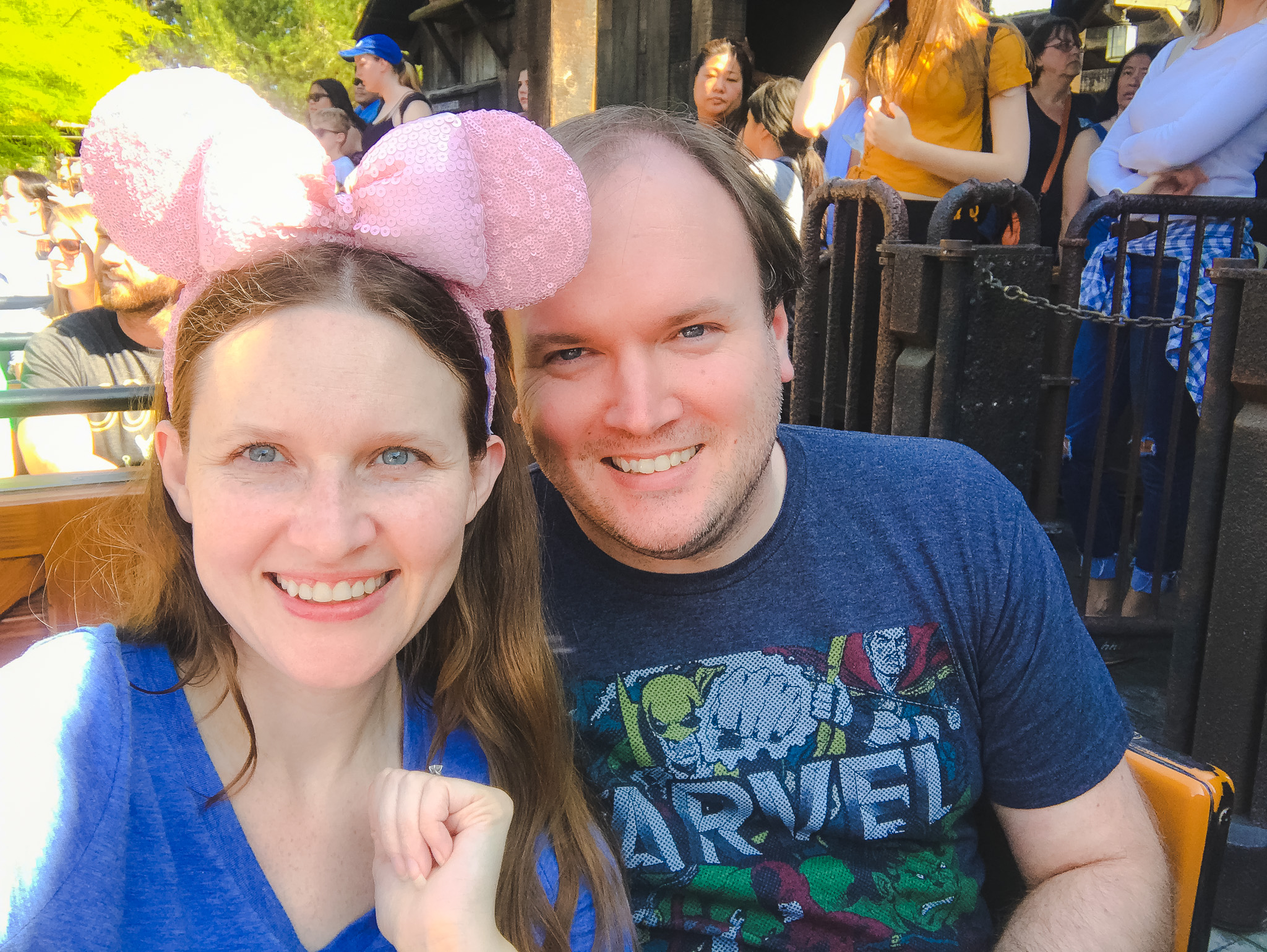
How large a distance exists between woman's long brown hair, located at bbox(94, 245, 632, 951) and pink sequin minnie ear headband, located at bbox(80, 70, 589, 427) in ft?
0.15

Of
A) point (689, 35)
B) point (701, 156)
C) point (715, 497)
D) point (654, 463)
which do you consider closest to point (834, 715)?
point (715, 497)

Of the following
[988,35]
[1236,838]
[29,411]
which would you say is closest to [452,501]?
[29,411]

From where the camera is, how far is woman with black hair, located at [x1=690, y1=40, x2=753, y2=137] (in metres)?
4.90

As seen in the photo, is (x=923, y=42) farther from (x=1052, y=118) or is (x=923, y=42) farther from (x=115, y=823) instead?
(x=115, y=823)

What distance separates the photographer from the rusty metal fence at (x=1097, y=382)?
7.93 feet

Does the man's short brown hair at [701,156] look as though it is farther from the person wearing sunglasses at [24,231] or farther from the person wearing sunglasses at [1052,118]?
the person wearing sunglasses at [24,231]

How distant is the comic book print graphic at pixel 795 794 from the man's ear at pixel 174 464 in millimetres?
709

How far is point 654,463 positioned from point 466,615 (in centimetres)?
39

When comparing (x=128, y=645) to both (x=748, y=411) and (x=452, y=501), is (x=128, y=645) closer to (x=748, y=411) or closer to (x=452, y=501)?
(x=452, y=501)

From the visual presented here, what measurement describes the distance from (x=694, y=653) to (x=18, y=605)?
1.48m

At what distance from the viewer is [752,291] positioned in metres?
1.76

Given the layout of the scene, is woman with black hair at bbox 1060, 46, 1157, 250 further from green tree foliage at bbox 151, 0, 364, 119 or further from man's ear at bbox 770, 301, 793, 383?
green tree foliage at bbox 151, 0, 364, 119

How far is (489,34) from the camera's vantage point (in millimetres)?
10750

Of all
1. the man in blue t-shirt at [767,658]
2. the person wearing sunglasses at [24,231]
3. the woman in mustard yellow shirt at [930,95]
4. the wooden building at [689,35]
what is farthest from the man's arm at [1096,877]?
the person wearing sunglasses at [24,231]
